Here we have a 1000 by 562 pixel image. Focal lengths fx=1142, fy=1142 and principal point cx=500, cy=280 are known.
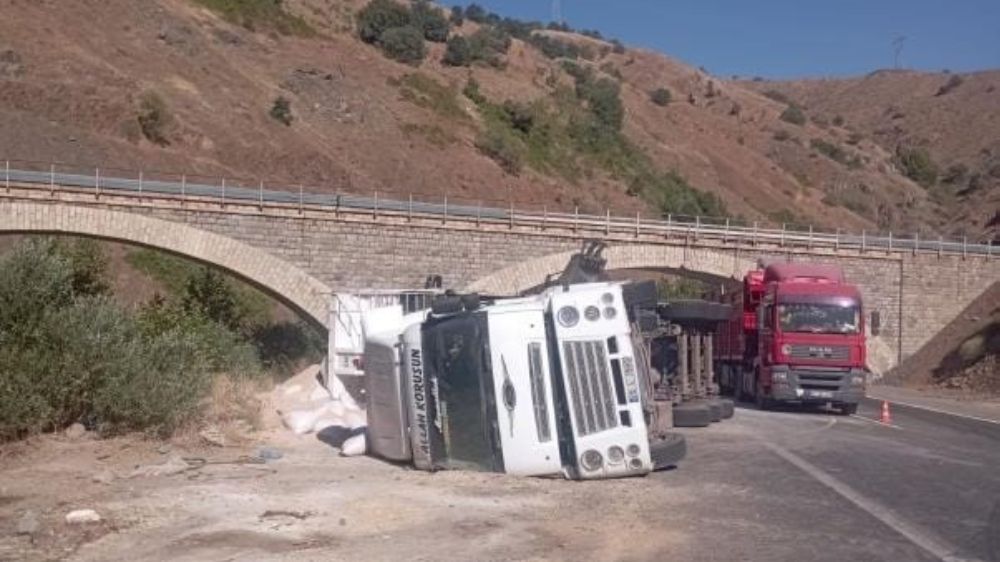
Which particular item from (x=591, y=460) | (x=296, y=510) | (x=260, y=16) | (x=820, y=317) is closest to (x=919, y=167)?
(x=260, y=16)

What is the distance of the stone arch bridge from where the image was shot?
3584 centimetres

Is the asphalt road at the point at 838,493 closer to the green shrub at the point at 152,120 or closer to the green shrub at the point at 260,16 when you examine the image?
the green shrub at the point at 152,120

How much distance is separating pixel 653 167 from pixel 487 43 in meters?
18.3

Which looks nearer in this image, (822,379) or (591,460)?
(591,460)

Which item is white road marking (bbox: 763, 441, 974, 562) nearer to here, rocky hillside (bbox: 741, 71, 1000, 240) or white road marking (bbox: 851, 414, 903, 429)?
white road marking (bbox: 851, 414, 903, 429)

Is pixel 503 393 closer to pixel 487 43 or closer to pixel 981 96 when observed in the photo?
pixel 487 43

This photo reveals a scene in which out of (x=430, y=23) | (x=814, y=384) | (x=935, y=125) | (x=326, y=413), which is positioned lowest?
(x=814, y=384)

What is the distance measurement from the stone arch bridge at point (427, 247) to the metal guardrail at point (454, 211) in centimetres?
8

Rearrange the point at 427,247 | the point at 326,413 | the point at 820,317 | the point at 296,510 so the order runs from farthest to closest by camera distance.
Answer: the point at 427,247 → the point at 820,317 → the point at 326,413 → the point at 296,510

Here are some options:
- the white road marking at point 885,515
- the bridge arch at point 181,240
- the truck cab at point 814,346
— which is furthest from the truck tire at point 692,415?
the bridge arch at point 181,240

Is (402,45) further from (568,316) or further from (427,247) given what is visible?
(568,316)

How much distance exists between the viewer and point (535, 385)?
1211cm

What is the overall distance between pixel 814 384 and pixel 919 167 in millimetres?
96798

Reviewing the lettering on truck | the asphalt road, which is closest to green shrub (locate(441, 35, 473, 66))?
the asphalt road
